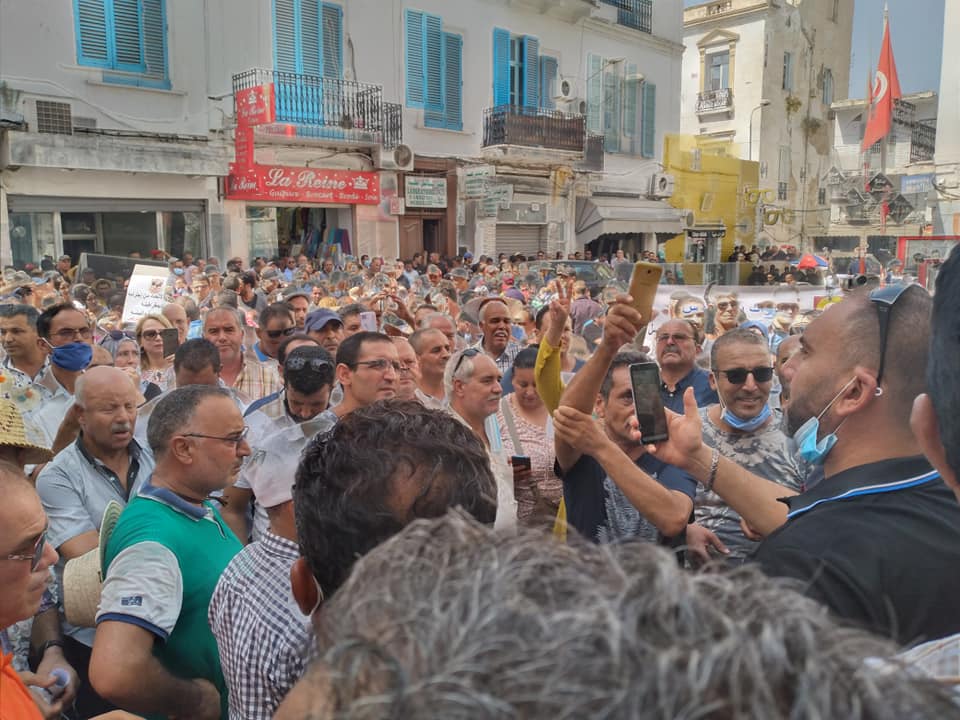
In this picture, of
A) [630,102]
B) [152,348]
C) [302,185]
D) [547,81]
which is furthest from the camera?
[630,102]

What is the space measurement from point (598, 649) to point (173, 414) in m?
2.43

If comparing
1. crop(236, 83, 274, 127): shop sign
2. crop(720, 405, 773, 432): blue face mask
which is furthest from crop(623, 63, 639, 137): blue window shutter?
crop(720, 405, 773, 432): blue face mask

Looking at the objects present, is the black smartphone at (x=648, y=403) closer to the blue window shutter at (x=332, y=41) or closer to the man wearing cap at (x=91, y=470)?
the man wearing cap at (x=91, y=470)

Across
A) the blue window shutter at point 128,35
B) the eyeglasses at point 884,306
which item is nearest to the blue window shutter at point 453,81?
the blue window shutter at point 128,35

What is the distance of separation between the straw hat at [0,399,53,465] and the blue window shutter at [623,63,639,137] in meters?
24.2

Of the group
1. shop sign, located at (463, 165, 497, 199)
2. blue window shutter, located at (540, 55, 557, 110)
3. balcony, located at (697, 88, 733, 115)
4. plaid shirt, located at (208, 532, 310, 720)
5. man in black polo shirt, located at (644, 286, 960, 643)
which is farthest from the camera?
balcony, located at (697, 88, 733, 115)

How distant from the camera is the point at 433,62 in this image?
19.1m

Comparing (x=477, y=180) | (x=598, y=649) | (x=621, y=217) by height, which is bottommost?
(x=598, y=649)

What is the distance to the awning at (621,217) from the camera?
77.3 ft

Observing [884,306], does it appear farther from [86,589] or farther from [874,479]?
[86,589]

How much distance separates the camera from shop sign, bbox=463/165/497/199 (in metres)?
19.8

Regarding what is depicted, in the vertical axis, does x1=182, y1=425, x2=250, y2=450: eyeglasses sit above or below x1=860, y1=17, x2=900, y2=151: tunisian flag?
below

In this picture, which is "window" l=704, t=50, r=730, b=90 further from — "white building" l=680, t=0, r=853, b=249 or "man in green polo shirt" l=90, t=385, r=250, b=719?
"man in green polo shirt" l=90, t=385, r=250, b=719

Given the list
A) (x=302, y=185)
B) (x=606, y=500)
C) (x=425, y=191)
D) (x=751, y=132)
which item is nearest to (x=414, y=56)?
(x=425, y=191)
